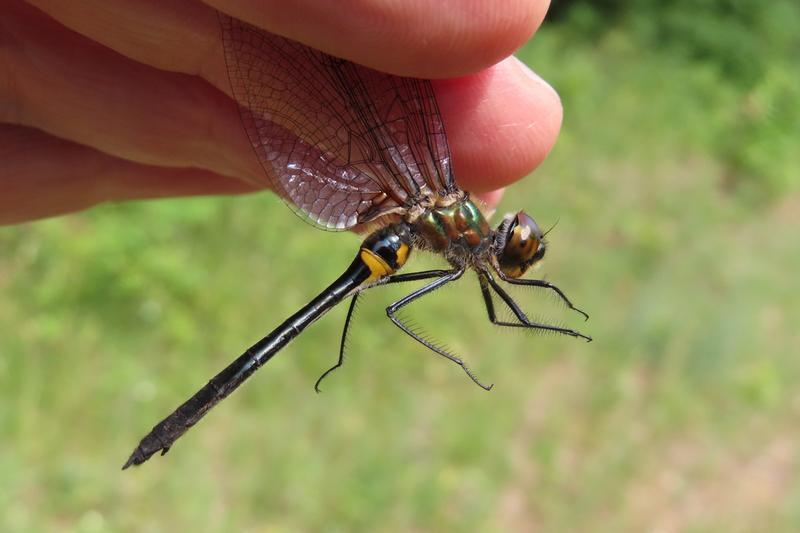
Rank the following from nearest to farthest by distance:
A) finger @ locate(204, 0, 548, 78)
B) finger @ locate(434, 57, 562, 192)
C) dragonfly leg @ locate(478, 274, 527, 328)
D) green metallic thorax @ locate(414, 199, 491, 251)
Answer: finger @ locate(204, 0, 548, 78) → finger @ locate(434, 57, 562, 192) → green metallic thorax @ locate(414, 199, 491, 251) → dragonfly leg @ locate(478, 274, 527, 328)

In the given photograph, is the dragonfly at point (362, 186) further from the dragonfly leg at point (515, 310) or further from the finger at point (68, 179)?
the finger at point (68, 179)

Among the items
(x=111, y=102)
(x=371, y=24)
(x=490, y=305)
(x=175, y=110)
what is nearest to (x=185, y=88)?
(x=175, y=110)

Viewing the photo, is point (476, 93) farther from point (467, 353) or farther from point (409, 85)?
point (467, 353)

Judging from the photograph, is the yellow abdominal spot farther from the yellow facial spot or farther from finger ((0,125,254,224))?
finger ((0,125,254,224))

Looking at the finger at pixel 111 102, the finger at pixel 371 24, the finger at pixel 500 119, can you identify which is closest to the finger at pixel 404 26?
the finger at pixel 371 24

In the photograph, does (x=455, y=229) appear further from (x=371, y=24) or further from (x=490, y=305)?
(x=371, y=24)

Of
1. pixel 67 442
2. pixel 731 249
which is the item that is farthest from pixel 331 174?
pixel 731 249

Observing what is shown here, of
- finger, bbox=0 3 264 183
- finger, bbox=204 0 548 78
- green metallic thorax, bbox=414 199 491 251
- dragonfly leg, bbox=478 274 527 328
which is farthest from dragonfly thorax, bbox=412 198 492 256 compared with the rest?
finger, bbox=204 0 548 78
